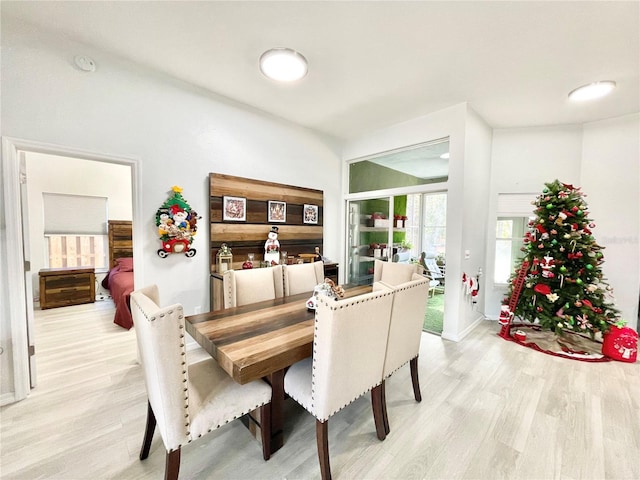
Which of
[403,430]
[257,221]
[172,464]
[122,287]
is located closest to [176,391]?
[172,464]

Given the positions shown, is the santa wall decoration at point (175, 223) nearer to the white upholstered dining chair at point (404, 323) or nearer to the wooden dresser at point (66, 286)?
the white upholstered dining chair at point (404, 323)

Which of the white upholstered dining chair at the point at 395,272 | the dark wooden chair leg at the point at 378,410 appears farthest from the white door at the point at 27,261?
the white upholstered dining chair at the point at 395,272

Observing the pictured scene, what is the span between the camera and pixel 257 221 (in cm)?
334

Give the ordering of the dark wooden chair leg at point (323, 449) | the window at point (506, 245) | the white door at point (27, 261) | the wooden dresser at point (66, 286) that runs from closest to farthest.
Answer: the dark wooden chair leg at point (323, 449), the white door at point (27, 261), the window at point (506, 245), the wooden dresser at point (66, 286)

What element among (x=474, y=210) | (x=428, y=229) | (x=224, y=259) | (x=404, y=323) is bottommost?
(x=404, y=323)

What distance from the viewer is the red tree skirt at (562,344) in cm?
275

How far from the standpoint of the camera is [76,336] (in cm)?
311

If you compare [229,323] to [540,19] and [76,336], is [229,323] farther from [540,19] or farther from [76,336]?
[540,19]

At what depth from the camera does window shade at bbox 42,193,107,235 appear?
454cm

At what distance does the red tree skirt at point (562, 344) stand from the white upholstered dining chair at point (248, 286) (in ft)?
9.91

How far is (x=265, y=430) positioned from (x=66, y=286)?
478 centimetres

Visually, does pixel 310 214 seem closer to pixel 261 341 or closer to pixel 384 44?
pixel 384 44

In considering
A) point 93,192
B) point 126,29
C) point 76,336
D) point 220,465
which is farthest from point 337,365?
point 93,192

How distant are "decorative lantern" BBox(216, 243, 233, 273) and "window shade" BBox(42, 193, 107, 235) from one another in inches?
145
